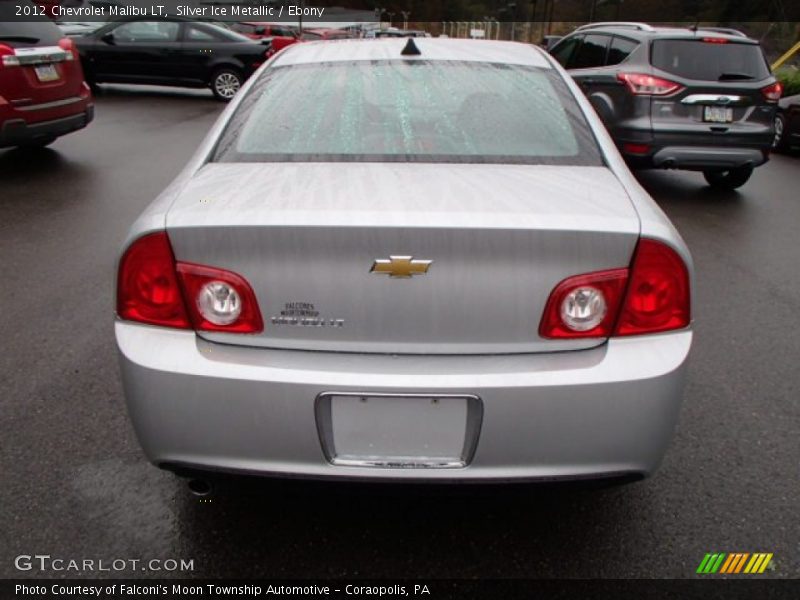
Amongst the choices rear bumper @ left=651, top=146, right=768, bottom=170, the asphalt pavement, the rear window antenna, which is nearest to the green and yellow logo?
the asphalt pavement

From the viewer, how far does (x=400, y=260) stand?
179 centimetres

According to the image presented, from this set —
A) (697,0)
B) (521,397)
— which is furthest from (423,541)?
(697,0)

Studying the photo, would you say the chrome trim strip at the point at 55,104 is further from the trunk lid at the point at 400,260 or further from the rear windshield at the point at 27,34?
the trunk lid at the point at 400,260

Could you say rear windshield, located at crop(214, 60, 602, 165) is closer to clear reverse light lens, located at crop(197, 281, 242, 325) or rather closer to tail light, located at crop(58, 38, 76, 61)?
clear reverse light lens, located at crop(197, 281, 242, 325)

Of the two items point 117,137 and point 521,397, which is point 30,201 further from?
point 521,397

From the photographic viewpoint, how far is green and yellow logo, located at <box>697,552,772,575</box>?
86.5 inches

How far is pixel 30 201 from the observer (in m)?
6.28

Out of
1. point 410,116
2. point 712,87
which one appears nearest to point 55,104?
point 410,116

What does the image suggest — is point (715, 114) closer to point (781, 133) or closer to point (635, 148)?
point (635, 148)

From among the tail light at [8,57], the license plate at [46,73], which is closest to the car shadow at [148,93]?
the license plate at [46,73]

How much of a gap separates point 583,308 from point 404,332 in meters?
0.49

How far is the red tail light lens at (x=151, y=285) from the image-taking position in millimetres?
1899

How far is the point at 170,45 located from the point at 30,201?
27.8 feet

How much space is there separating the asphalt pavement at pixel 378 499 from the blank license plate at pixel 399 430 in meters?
0.10
